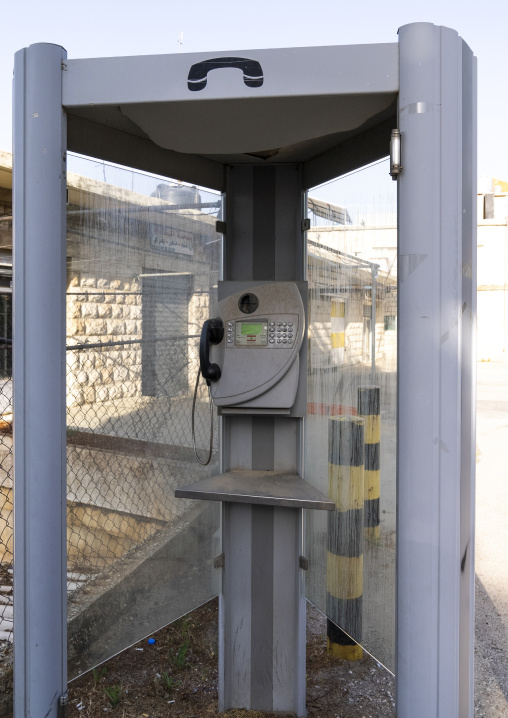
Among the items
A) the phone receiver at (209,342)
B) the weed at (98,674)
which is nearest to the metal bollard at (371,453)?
the phone receiver at (209,342)

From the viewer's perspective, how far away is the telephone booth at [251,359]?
55.1 inches

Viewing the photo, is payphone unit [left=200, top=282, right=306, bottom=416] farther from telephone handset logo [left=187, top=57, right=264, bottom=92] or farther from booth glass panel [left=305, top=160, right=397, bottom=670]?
telephone handset logo [left=187, top=57, right=264, bottom=92]

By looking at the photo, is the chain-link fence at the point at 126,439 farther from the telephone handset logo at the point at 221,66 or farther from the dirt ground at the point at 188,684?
the telephone handset logo at the point at 221,66

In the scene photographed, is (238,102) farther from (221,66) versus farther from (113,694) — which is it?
(113,694)

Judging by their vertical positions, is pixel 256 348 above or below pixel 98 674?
above

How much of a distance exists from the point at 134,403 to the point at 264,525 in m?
0.61

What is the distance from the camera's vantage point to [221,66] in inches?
57.0

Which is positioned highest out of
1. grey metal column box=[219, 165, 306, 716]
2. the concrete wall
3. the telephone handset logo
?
the concrete wall

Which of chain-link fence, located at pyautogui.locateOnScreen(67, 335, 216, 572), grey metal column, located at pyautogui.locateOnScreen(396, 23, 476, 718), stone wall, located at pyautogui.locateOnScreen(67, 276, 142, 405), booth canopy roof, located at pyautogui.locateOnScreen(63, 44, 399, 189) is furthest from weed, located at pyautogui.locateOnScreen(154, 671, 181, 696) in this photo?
booth canopy roof, located at pyautogui.locateOnScreen(63, 44, 399, 189)

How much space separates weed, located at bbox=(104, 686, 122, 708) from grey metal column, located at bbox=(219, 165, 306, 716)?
0.45 meters

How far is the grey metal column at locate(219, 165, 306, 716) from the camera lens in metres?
2.23

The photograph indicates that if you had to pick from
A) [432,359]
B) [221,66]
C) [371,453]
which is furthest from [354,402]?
[221,66]

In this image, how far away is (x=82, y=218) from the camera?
6.41ft

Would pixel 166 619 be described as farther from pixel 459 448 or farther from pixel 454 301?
pixel 454 301
